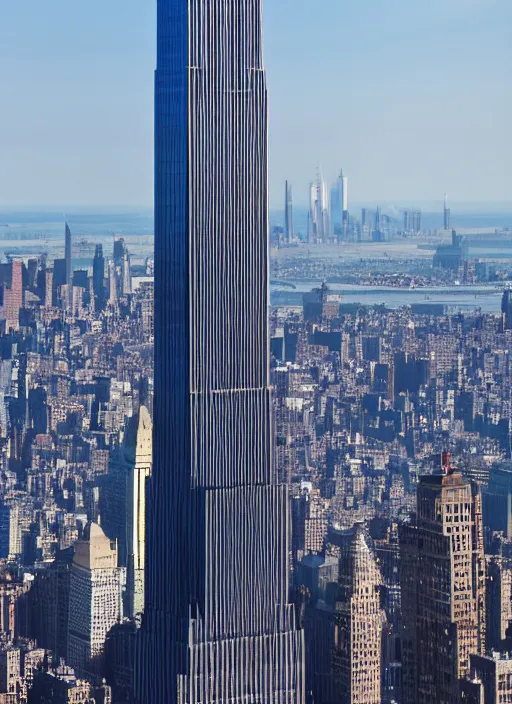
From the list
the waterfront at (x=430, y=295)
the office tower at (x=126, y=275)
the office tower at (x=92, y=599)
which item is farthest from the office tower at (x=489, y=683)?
the waterfront at (x=430, y=295)

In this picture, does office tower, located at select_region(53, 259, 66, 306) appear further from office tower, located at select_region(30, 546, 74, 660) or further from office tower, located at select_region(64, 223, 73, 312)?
office tower, located at select_region(30, 546, 74, 660)

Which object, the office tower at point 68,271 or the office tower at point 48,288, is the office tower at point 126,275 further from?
the office tower at point 48,288

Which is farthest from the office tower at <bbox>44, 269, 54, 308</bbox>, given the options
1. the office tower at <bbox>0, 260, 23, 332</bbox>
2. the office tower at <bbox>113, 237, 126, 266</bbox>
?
the office tower at <bbox>113, 237, 126, 266</bbox>

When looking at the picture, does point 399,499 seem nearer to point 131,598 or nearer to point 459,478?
point 459,478

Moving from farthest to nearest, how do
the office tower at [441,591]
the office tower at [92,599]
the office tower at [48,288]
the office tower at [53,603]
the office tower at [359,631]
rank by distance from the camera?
the office tower at [48,288]
the office tower at [53,603]
the office tower at [92,599]
the office tower at [359,631]
the office tower at [441,591]

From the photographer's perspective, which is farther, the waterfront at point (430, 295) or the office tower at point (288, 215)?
the waterfront at point (430, 295)

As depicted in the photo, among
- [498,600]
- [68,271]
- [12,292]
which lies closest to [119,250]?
[68,271]

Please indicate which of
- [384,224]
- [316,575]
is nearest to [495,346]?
[384,224]
